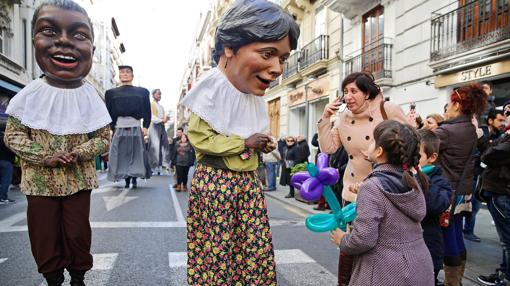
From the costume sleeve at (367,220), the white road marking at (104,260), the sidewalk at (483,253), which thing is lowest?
the sidewalk at (483,253)

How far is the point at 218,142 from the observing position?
2.24m

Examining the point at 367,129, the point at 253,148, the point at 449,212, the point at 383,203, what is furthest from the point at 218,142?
the point at 449,212

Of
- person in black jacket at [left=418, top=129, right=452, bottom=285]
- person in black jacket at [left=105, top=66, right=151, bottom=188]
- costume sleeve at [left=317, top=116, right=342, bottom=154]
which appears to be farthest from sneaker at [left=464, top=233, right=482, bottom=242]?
person in black jacket at [left=105, top=66, right=151, bottom=188]

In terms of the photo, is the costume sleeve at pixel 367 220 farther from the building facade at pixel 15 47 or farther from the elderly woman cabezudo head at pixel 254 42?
the building facade at pixel 15 47

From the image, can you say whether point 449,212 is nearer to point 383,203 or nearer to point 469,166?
point 469,166

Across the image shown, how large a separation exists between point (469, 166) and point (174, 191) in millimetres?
7552

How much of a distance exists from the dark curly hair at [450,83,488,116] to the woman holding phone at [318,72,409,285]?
1.00m

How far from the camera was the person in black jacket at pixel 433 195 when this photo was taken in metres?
2.83

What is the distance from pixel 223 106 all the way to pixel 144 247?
2868mm

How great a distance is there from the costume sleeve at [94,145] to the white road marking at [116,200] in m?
4.17

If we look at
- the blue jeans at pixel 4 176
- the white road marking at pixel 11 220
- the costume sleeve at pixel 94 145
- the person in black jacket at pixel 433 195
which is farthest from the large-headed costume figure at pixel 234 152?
the blue jeans at pixel 4 176

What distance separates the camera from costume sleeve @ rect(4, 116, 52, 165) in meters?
2.67

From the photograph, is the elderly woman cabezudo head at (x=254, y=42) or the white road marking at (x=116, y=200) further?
the white road marking at (x=116, y=200)

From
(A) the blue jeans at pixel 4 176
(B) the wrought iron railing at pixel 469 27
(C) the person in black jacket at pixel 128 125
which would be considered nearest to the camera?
(C) the person in black jacket at pixel 128 125
